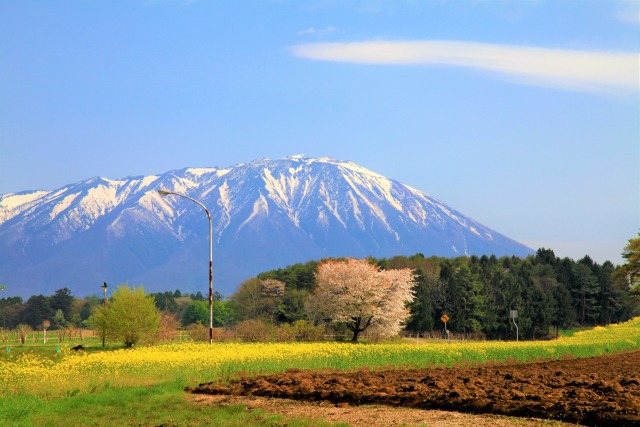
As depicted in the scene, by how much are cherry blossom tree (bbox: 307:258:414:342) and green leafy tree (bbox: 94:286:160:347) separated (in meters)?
19.8

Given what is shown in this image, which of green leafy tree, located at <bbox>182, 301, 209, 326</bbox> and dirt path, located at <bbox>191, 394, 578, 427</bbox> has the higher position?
green leafy tree, located at <bbox>182, 301, 209, 326</bbox>

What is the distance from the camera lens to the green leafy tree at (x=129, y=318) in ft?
196

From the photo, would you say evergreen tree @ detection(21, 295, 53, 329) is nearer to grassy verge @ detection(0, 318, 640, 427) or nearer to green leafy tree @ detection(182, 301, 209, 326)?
green leafy tree @ detection(182, 301, 209, 326)

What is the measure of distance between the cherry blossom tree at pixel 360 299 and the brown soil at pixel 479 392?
41592 mm

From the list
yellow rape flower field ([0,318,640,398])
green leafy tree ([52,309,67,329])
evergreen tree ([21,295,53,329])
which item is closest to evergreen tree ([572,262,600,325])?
yellow rape flower field ([0,318,640,398])

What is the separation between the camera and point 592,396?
21797mm

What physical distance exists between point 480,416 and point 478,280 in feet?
328

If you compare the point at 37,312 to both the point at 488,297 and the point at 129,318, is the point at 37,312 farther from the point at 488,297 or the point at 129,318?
the point at 129,318

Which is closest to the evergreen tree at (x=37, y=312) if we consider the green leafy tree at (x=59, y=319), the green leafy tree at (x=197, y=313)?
the green leafy tree at (x=59, y=319)

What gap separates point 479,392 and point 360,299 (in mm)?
51335

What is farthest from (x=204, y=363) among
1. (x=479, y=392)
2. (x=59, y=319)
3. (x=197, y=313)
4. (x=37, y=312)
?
(x=37, y=312)

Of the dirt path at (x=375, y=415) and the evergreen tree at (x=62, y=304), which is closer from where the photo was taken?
the dirt path at (x=375, y=415)

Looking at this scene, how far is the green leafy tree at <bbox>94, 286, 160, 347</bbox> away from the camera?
196ft

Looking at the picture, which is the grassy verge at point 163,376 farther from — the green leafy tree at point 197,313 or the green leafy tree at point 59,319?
the green leafy tree at point 197,313
